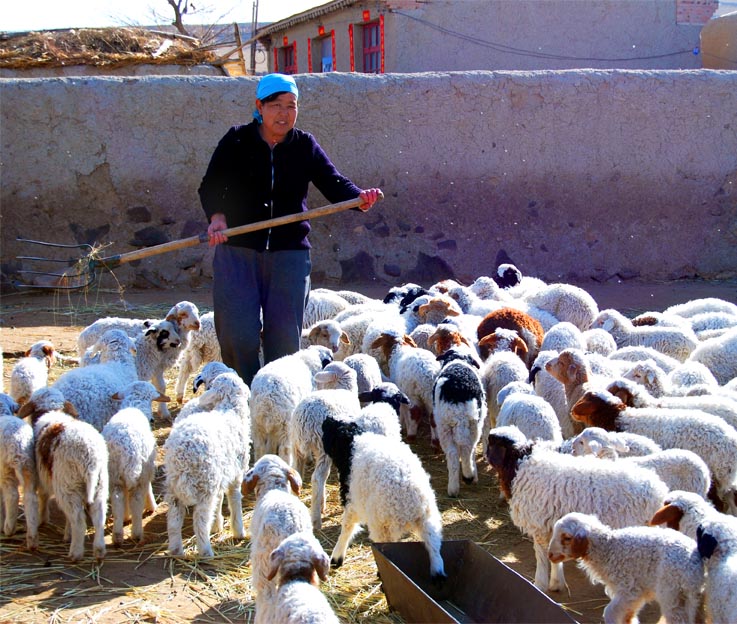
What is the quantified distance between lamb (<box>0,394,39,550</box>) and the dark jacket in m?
2.01

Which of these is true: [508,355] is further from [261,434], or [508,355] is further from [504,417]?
[261,434]

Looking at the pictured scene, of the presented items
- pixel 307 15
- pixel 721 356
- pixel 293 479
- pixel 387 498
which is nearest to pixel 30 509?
pixel 293 479

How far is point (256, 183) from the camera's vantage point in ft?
19.8

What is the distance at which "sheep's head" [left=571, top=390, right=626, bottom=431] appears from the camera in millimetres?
5086

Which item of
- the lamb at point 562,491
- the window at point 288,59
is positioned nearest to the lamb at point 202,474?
the lamb at point 562,491

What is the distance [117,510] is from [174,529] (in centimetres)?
40

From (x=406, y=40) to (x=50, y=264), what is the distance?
932 cm

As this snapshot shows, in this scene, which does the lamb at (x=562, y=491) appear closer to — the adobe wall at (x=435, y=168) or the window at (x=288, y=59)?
the adobe wall at (x=435, y=168)

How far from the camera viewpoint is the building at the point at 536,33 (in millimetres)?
17484

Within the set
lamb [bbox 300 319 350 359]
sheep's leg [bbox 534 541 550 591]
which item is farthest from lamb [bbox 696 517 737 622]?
lamb [bbox 300 319 350 359]

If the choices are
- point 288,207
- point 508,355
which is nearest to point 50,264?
point 288,207

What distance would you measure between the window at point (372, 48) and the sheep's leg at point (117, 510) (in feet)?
50.7

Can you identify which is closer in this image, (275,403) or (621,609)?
(621,609)

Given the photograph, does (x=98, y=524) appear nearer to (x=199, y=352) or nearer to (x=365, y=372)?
(x=365, y=372)
